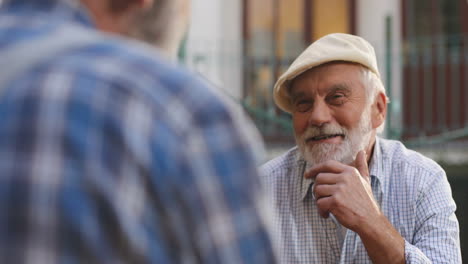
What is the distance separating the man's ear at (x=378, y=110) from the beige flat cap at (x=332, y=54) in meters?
0.12

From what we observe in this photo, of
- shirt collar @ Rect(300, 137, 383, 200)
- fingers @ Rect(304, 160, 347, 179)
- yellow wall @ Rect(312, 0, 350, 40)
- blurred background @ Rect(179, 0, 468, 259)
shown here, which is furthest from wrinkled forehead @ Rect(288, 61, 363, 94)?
yellow wall @ Rect(312, 0, 350, 40)

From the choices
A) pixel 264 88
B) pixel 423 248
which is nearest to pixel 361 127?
pixel 423 248

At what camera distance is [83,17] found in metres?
0.95

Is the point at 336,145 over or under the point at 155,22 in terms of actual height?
under

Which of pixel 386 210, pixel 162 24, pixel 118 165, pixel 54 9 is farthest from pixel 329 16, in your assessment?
pixel 118 165

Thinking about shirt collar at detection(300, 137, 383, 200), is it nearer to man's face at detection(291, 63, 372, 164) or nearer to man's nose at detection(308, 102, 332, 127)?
man's face at detection(291, 63, 372, 164)

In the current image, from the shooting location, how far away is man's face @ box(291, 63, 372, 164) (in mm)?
2670

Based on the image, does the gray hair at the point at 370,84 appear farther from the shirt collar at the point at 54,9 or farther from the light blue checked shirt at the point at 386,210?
the shirt collar at the point at 54,9

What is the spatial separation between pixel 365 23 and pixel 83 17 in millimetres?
9371

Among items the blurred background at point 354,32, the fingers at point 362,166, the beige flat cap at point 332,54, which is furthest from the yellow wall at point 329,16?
the fingers at point 362,166

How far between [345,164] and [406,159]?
0.30 meters

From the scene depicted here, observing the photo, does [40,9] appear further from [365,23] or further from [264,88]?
[365,23]

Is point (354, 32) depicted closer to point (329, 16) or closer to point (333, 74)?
point (329, 16)

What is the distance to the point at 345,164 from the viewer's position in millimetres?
2541
